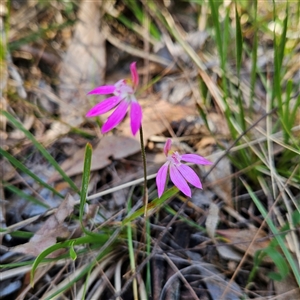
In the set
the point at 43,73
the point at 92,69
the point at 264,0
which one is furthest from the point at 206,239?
the point at 264,0

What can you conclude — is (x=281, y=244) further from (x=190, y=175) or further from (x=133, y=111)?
(x=133, y=111)

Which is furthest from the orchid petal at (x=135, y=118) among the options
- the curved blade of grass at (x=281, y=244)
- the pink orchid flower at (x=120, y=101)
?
the curved blade of grass at (x=281, y=244)

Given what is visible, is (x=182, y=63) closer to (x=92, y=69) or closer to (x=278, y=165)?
(x=92, y=69)

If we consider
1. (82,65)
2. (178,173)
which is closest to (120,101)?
(178,173)

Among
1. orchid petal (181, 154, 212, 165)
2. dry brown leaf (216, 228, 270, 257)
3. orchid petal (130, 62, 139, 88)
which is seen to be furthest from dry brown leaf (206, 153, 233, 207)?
orchid petal (130, 62, 139, 88)

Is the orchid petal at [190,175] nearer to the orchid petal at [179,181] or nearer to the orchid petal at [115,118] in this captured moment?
the orchid petal at [179,181]

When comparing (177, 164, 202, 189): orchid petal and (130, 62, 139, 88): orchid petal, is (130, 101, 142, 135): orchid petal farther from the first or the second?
(177, 164, 202, 189): orchid petal
